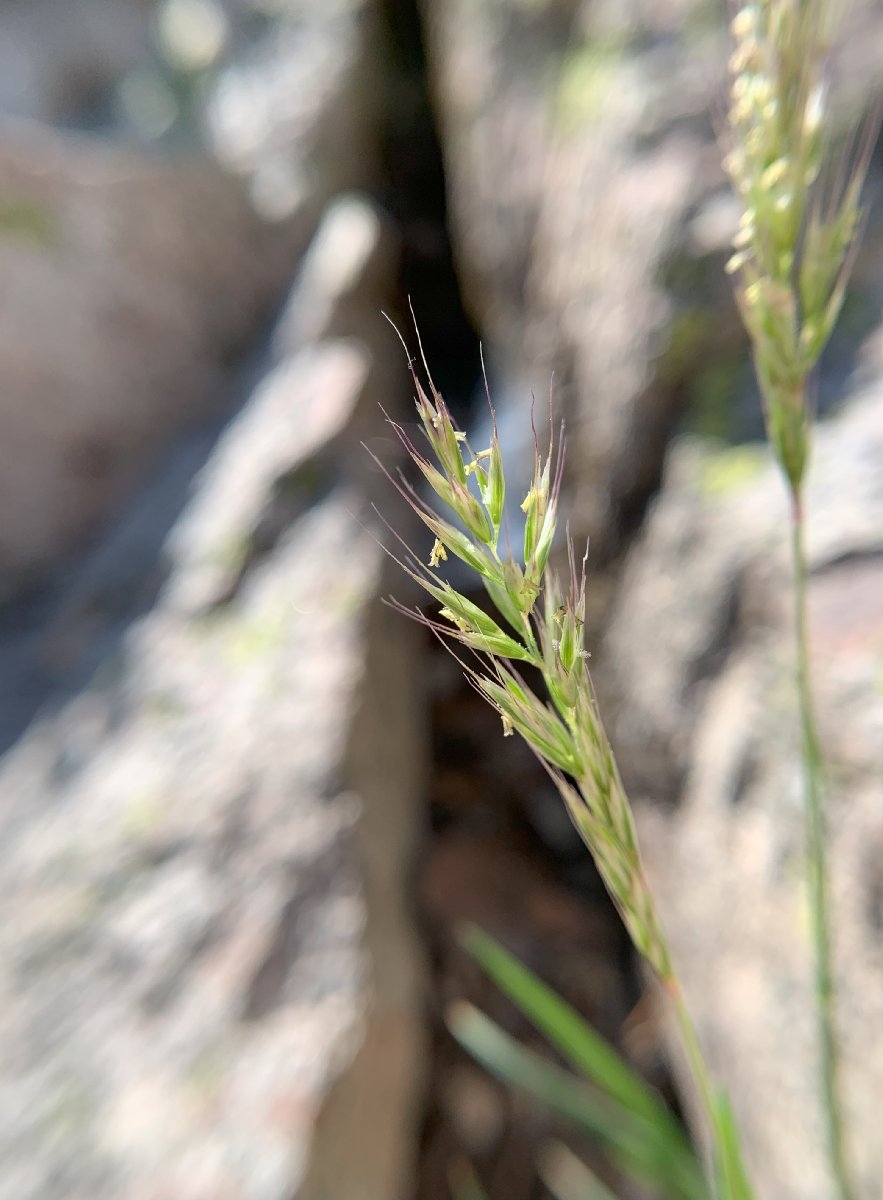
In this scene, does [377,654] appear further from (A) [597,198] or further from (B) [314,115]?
(B) [314,115]

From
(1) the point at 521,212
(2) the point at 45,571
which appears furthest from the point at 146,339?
(1) the point at 521,212

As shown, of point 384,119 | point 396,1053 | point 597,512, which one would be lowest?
point 396,1053

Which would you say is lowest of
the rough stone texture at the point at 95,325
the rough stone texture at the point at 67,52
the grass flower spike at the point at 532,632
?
the grass flower spike at the point at 532,632

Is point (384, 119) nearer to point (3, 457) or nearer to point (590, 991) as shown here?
point (3, 457)

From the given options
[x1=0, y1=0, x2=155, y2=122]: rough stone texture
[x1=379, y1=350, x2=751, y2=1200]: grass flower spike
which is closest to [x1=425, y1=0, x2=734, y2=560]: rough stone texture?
[x1=379, y1=350, x2=751, y2=1200]: grass flower spike

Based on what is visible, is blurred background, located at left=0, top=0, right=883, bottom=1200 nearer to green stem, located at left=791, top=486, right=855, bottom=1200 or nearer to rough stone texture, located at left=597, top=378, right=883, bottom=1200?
rough stone texture, located at left=597, top=378, right=883, bottom=1200

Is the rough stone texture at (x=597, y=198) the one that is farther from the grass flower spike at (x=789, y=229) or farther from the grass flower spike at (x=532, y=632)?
the grass flower spike at (x=532, y=632)

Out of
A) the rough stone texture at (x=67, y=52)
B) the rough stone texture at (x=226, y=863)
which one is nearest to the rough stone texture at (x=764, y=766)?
the rough stone texture at (x=226, y=863)
